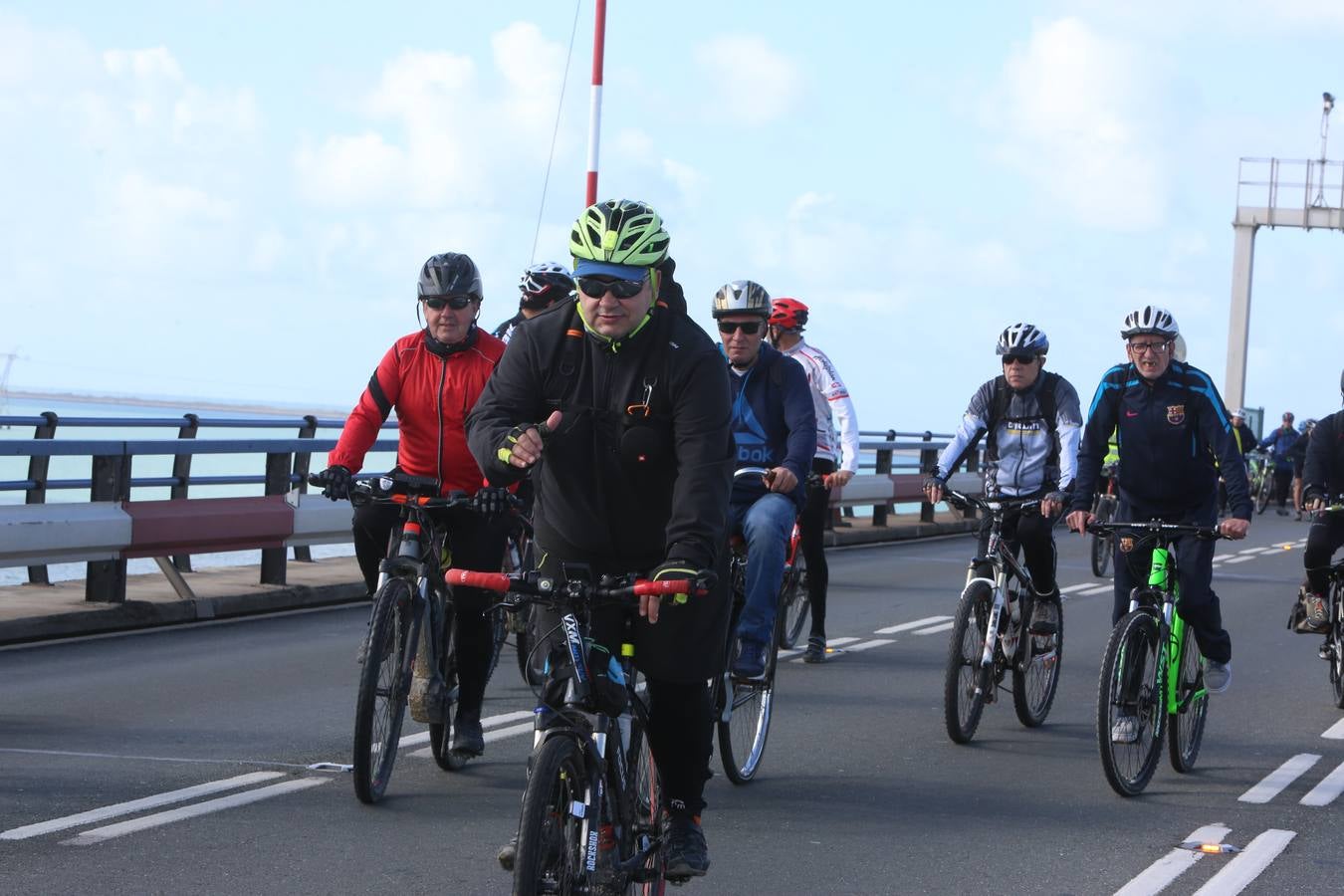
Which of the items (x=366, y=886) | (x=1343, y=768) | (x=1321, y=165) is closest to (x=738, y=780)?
(x=366, y=886)

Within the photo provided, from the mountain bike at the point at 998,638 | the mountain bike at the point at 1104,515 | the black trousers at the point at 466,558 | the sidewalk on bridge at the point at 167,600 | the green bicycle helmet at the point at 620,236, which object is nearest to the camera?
the green bicycle helmet at the point at 620,236

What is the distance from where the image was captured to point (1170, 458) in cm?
838

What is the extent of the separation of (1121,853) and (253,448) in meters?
9.36

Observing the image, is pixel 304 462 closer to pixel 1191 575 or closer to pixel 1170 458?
pixel 1170 458

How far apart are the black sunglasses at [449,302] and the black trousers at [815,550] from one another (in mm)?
4274

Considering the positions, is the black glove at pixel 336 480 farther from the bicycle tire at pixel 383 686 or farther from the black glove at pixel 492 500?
the black glove at pixel 492 500

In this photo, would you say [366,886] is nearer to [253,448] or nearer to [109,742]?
[109,742]

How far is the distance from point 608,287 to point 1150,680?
158 inches

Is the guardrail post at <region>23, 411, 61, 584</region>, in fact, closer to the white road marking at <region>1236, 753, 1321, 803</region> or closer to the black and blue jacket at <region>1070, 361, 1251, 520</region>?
the black and blue jacket at <region>1070, 361, 1251, 520</region>

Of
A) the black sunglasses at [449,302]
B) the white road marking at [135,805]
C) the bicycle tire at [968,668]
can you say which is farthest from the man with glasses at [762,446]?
Result: the white road marking at [135,805]

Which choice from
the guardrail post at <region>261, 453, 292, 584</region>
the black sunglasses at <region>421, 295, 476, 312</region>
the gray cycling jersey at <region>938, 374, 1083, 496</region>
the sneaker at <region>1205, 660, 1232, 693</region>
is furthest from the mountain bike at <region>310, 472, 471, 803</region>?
the guardrail post at <region>261, 453, 292, 584</region>

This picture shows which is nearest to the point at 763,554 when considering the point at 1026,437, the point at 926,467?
the point at 1026,437

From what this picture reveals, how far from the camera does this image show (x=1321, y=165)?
4338cm

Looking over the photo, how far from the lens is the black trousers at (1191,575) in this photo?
8.23m
